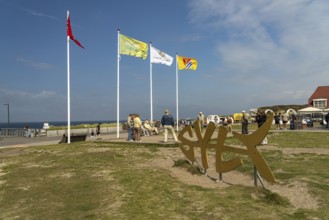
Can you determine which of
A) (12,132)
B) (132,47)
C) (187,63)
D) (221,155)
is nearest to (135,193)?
(221,155)

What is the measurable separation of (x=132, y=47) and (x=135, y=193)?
17996 millimetres

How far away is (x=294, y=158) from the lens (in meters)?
14.1

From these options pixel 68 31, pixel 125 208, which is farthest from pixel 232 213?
pixel 68 31

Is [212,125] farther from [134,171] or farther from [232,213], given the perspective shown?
[232,213]

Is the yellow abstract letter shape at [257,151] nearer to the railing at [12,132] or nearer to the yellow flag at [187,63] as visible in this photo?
the yellow flag at [187,63]

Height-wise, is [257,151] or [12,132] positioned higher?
[12,132]

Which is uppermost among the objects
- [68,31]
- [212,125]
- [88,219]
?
[68,31]

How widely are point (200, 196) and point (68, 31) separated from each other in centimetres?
1702

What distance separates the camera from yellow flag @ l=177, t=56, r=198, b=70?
32875mm

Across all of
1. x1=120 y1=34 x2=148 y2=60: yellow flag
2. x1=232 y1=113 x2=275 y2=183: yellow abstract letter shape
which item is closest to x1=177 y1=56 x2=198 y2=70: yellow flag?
x1=120 y1=34 x2=148 y2=60: yellow flag

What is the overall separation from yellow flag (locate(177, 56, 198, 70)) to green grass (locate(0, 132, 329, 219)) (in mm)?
20199

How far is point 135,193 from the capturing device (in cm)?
862

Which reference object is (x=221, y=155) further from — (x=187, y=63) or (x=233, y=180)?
(x=187, y=63)

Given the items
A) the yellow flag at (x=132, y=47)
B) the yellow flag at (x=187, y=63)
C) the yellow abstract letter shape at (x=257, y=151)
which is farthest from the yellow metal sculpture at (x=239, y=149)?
the yellow flag at (x=187, y=63)
